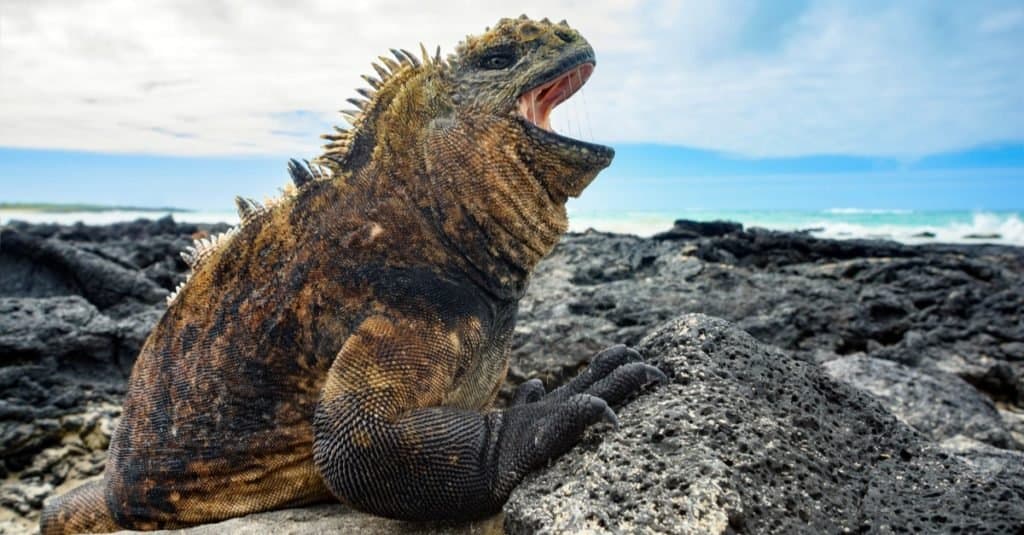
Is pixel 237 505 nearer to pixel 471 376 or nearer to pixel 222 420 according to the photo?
pixel 222 420

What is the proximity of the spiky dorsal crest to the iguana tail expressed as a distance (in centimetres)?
191

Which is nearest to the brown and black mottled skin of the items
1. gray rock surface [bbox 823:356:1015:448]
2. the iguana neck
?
the iguana neck

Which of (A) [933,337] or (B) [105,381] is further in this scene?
(A) [933,337]

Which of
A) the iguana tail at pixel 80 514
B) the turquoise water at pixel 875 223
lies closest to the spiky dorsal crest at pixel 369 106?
the iguana tail at pixel 80 514

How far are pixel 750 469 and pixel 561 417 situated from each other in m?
0.61

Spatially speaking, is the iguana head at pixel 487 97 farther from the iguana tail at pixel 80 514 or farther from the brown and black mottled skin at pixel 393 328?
the iguana tail at pixel 80 514

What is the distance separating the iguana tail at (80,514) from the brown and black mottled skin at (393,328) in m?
0.35

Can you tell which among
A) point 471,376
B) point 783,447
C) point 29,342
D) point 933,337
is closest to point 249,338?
point 471,376

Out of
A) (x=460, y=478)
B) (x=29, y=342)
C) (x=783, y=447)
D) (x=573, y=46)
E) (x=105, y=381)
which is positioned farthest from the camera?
(x=105, y=381)

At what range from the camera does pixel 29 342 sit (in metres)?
5.41

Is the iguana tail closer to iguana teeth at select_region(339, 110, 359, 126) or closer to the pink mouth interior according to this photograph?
iguana teeth at select_region(339, 110, 359, 126)

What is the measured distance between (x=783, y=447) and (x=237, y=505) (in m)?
2.10

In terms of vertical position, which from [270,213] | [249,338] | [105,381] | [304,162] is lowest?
[105,381]

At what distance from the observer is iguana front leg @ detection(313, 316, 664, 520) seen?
2.36 meters
